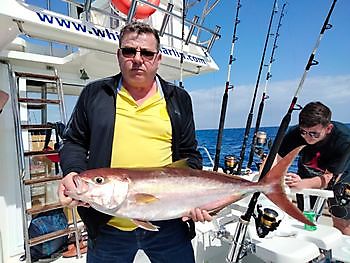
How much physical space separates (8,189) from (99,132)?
2.28 metres

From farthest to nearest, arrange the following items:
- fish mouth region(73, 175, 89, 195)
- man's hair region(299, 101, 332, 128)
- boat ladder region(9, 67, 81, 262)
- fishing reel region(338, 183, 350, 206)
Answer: boat ladder region(9, 67, 81, 262) < fishing reel region(338, 183, 350, 206) < man's hair region(299, 101, 332, 128) < fish mouth region(73, 175, 89, 195)

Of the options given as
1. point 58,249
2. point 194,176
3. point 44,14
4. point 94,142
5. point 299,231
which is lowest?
point 58,249

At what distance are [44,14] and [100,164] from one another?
6.10ft

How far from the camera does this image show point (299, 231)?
222cm

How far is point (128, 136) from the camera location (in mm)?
1437

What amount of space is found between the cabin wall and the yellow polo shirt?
2192 mm

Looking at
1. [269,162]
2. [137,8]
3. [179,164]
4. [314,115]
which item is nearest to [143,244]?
[179,164]

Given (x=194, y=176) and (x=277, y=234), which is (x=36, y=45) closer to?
(x=194, y=176)

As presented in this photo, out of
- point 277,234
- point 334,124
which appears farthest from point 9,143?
point 334,124

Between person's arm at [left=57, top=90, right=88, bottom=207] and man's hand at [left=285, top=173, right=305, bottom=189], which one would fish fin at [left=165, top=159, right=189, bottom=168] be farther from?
man's hand at [left=285, top=173, right=305, bottom=189]

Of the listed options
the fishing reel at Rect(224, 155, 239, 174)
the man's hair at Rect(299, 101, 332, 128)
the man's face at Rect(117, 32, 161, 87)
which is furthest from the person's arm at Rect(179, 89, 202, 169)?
the fishing reel at Rect(224, 155, 239, 174)

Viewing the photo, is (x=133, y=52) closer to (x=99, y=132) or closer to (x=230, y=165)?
(x=99, y=132)

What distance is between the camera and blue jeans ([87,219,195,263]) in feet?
4.79

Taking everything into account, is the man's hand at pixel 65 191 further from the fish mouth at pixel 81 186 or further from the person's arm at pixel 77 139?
the person's arm at pixel 77 139
